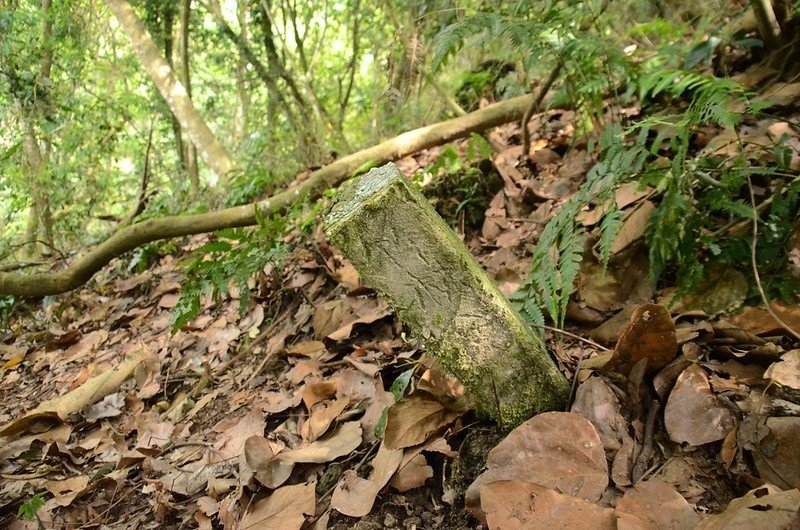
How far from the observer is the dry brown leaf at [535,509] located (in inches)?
42.3

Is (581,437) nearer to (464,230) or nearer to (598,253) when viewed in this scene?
(598,253)

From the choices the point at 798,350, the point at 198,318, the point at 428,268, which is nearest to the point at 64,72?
the point at 198,318

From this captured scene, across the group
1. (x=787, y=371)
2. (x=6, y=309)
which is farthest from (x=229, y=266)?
(x=6, y=309)

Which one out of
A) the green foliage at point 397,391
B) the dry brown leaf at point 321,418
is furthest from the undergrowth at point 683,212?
the dry brown leaf at point 321,418

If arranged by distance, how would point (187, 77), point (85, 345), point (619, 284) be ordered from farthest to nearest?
point (187, 77) → point (85, 345) → point (619, 284)

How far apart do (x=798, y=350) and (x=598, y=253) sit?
831 mm

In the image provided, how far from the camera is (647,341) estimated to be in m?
1.37

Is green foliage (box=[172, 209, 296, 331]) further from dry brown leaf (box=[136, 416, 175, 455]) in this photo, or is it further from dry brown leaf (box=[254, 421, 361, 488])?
dry brown leaf (box=[254, 421, 361, 488])

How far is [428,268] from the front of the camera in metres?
1.28

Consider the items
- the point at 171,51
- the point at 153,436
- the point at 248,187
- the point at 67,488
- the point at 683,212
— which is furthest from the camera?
the point at 171,51

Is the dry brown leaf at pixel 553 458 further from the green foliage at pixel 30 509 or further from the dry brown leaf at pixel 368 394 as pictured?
the green foliage at pixel 30 509

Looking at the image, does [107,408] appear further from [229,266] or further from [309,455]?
[309,455]

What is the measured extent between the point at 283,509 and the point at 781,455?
1282 millimetres

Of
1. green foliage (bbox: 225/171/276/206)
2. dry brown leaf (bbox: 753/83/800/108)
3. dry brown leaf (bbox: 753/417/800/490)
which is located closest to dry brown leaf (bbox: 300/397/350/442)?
dry brown leaf (bbox: 753/417/800/490)
